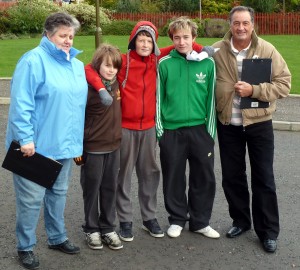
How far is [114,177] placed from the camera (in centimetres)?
493

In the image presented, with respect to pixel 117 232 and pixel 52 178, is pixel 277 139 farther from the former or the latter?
pixel 52 178

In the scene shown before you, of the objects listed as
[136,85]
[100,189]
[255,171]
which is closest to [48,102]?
[136,85]

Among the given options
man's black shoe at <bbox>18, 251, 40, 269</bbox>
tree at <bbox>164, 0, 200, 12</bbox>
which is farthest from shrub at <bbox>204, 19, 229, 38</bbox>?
man's black shoe at <bbox>18, 251, 40, 269</bbox>

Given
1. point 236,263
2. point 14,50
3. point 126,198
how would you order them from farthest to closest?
point 14,50 → point 126,198 → point 236,263

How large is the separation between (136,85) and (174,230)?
1.33m

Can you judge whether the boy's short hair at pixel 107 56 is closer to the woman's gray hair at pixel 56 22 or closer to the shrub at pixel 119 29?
the woman's gray hair at pixel 56 22

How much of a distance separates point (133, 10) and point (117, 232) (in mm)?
38571

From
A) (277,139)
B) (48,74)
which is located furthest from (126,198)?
(277,139)

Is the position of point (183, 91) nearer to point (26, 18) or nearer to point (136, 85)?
point (136, 85)

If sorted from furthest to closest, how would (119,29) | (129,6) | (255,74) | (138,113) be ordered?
(129,6) < (119,29) < (138,113) < (255,74)

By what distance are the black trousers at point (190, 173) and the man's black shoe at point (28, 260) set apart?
128 centimetres

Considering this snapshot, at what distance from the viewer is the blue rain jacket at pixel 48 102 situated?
4.23m

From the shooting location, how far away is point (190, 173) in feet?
17.3

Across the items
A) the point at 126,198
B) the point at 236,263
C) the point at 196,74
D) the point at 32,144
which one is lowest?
the point at 236,263
